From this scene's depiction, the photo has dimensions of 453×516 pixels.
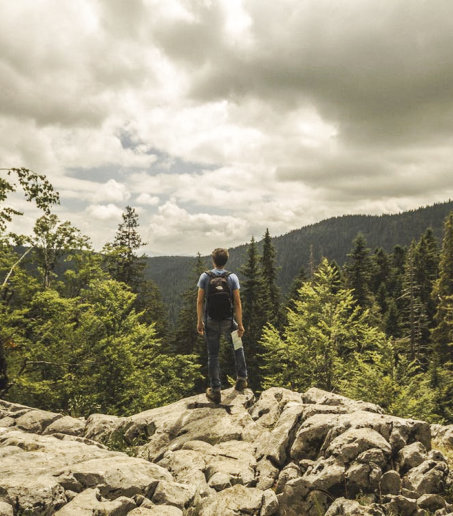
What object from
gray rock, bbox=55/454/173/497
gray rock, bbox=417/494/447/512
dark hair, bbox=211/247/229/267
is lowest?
gray rock, bbox=55/454/173/497

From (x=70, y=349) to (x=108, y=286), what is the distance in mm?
3614

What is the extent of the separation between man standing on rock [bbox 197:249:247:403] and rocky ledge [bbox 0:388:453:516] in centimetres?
169

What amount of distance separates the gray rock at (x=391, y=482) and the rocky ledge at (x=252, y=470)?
1 centimetres

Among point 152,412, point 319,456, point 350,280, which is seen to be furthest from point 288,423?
point 350,280

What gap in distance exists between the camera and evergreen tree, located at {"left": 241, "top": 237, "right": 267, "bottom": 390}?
35.0m

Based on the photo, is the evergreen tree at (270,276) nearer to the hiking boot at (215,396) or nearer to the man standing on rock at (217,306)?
the hiking boot at (215,396)

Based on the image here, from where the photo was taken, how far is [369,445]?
17.3 feet

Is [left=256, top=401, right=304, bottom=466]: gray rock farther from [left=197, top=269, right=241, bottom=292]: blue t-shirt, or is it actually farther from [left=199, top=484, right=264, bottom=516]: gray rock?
[left=197, top=269, right=241, bottom=292]: blue t-shirt

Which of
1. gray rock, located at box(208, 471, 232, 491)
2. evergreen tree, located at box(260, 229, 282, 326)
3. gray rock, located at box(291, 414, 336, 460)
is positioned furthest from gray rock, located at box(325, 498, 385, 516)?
evergreen tree, located at box(260, 229, 282, 326)

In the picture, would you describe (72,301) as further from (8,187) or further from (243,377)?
(243,377)

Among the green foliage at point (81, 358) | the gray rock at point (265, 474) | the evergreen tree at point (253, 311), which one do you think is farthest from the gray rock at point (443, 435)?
the evergreen tree at point (253, 311)

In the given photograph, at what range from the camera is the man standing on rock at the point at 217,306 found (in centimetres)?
784

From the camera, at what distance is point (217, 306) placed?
25.7 ft

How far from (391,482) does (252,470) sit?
89.8 inches
